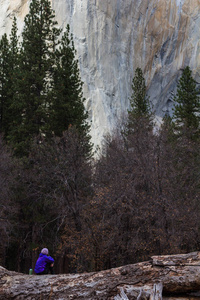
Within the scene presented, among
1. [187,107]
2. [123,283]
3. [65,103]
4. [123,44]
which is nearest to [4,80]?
[65,103]

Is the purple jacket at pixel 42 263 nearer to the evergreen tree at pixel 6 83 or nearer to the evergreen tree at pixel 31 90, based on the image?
the evergreen tree at pixel 31 90

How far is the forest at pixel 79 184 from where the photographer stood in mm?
12883

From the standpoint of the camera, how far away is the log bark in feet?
16.7

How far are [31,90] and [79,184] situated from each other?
10112 millimetres

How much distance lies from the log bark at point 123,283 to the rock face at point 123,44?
3015 centimetres

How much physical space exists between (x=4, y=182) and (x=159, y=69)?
1439 inches

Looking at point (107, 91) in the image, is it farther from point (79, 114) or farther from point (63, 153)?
point (63, 153)

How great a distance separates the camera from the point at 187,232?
12.7 meters

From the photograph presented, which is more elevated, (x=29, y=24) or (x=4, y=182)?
(x=29, y=24)

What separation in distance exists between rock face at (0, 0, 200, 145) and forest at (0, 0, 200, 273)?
12591 millimetres

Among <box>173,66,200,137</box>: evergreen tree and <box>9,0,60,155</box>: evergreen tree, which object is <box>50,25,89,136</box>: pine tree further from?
<box>173,66,200,137</box>: evergreen tree

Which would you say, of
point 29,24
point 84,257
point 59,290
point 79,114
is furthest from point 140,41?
point 59,290

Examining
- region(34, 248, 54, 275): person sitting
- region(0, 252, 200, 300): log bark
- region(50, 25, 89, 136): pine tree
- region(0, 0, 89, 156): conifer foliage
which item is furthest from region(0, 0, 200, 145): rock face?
region(0, 252, 200, 300): log bark

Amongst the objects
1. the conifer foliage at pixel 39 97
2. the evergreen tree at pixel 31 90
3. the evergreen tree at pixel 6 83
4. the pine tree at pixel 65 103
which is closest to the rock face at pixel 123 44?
the evergreen tree at pixel 6 83
